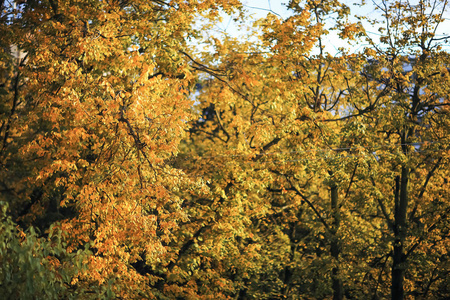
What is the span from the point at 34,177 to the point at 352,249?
10.8m

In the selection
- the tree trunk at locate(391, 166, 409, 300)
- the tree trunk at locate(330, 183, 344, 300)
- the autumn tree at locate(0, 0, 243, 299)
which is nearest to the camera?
the autumn tree at locate(0, 0, 243, 299)

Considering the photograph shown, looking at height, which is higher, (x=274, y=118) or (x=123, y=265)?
→ (x=274, y=118)

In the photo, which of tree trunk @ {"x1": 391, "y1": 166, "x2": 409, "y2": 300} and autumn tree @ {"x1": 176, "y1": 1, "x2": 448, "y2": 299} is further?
tree trunk @ {"x1": 391, "y1": 166, "x2": 409, "y2": 300}

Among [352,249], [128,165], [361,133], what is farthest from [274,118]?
[128,165]

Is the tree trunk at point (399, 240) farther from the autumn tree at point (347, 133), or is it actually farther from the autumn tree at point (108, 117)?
the autumn tree at point (108, 117)

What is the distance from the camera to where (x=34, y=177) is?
11461 mm

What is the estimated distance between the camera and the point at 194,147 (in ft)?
80.2

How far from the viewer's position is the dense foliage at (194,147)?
10.2 meters

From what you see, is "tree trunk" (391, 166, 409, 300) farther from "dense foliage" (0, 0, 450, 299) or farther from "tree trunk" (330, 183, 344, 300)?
"tree trunk" (330, 183, 344, 300)

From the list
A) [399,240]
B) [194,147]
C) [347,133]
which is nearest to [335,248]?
[399,240]

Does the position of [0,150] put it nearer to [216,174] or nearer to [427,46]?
[216,174]

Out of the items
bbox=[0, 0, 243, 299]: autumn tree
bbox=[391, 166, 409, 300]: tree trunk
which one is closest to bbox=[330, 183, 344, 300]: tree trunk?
bbox=[391, 166, 409, 300]: tree trunk

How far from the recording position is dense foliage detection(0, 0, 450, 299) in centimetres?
1016

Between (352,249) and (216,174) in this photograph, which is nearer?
(216,174)
